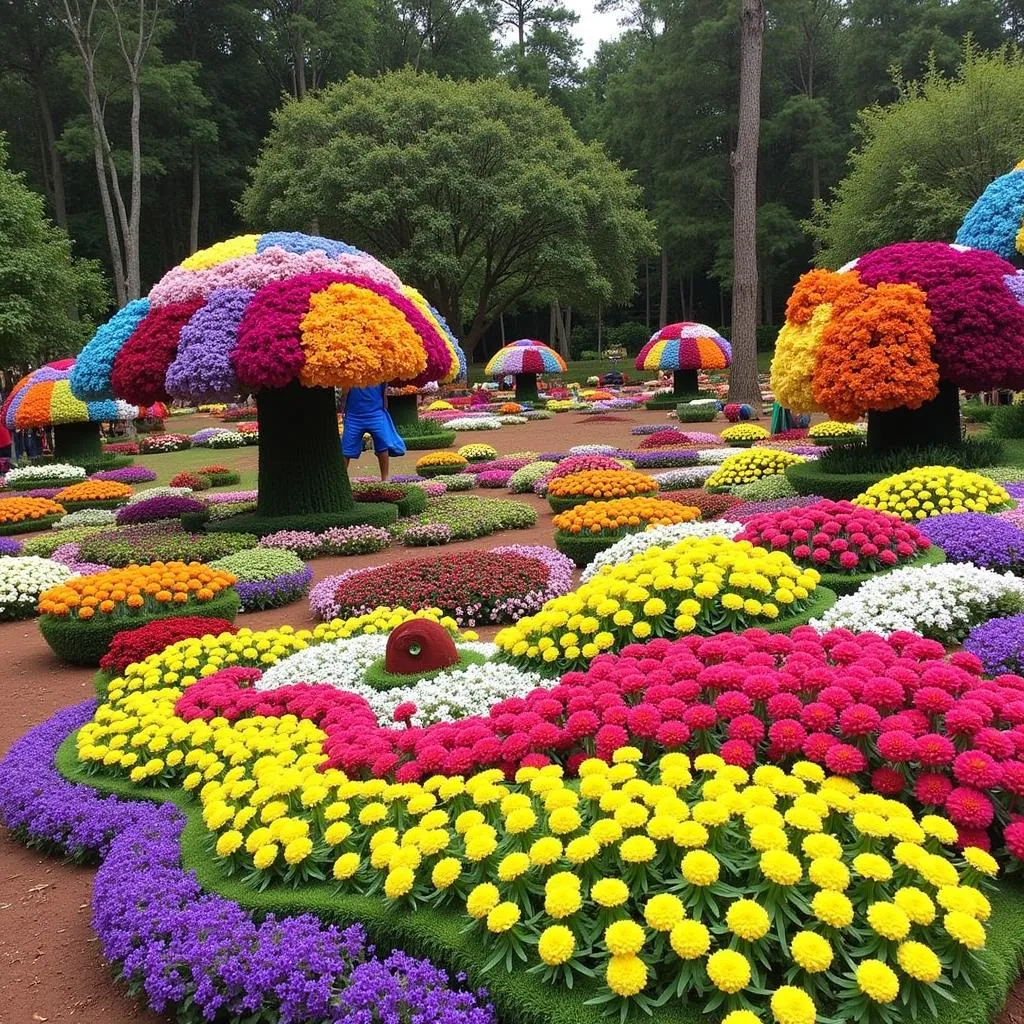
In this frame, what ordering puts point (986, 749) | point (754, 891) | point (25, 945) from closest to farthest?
point (754, 891) → point (986, 749) → point (25, 945)

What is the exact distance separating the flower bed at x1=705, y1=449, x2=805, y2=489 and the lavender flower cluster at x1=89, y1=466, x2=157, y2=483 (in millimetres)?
13244

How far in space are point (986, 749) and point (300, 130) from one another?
37.7 metres

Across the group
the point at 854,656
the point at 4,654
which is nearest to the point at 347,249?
the point at 4,654

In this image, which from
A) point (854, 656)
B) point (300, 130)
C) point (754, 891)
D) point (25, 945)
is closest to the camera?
point (754, 891)

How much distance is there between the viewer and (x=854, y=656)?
3.92 meters

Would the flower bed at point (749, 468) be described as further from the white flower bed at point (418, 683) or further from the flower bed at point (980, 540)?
the white flower bed at point (418, 683)

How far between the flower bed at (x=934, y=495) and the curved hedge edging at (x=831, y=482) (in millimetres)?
1234

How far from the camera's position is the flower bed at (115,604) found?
7297 millimetres

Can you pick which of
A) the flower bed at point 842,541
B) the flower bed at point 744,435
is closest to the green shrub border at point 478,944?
the flower bed at point 842,541

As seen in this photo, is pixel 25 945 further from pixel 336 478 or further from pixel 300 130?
pixel 300 130

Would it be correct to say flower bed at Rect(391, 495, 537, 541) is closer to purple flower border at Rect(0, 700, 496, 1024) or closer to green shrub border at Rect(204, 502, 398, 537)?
green shrub border at Rect(204, 502, 398, 537)

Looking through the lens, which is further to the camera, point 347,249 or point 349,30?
point 349,30

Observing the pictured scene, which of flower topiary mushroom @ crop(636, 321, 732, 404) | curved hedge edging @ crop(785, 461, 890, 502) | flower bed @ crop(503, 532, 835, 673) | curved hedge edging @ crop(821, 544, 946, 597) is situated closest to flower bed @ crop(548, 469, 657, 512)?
curved hedge edging @ crop(785, 461, 890, 502)

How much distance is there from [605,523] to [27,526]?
10.3 metres
